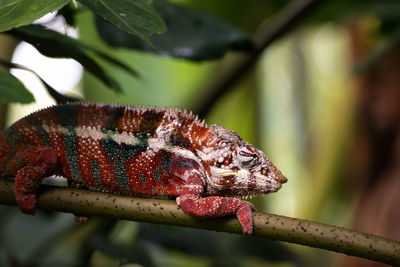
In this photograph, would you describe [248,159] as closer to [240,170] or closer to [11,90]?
[240,170]

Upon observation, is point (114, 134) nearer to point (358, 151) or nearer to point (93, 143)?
point (93, 143)

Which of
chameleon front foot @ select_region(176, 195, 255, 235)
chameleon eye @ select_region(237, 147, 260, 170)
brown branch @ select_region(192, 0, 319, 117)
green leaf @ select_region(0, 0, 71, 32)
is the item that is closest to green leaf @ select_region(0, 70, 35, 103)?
green leaf @ select_region(0, 0, 71, 32)

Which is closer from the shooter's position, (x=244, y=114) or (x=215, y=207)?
(x=215, y=207)

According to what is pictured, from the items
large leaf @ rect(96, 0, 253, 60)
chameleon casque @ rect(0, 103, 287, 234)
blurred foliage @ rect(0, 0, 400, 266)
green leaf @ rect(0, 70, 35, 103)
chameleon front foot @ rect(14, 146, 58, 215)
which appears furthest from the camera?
blurred foliage @ rect(0, 0, 400, 266)

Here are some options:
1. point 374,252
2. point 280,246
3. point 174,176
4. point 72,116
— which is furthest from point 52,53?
point 280,246

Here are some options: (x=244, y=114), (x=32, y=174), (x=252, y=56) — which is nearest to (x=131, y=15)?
(x=32, y=174)

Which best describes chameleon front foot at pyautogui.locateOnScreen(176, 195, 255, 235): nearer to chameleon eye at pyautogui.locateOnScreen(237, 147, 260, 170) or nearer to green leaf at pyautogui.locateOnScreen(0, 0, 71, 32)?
chameleon eye at pyautogui.locateOnScreen(237, 147, 260, 170)

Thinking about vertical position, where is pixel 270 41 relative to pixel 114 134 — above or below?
above
